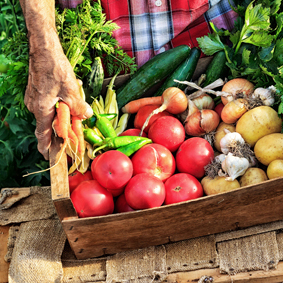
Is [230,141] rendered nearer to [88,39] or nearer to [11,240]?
[88,39]

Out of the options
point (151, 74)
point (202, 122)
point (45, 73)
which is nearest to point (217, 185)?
point (202, 122)

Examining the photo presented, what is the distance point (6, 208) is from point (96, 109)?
2.27 feet

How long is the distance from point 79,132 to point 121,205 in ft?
1.26

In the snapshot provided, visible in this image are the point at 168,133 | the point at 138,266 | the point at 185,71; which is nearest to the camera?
the point at 138,266

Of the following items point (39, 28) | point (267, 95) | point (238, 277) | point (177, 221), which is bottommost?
point (238, 277)

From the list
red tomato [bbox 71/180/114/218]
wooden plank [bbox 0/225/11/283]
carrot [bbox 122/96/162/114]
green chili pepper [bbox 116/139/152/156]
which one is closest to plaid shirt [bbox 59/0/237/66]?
carrot [bbox 122/96/162/114]

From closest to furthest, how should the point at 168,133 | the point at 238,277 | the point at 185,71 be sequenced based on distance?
the point at 238,277
the point at 168,133
the point at 185,71

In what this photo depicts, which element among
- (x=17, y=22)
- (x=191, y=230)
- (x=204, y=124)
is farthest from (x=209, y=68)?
(x=17, y=22)

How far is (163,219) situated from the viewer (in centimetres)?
135

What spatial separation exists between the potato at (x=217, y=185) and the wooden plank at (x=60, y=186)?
0.58m

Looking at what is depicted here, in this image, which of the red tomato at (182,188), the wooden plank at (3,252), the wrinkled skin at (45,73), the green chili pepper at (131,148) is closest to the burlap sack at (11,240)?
the wooden plank at (3,252)

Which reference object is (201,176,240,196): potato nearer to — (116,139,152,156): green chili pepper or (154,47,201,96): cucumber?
(116,139,152,156): green chili pepper

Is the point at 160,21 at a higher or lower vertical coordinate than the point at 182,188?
higher

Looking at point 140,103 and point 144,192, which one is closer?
point 144,192
